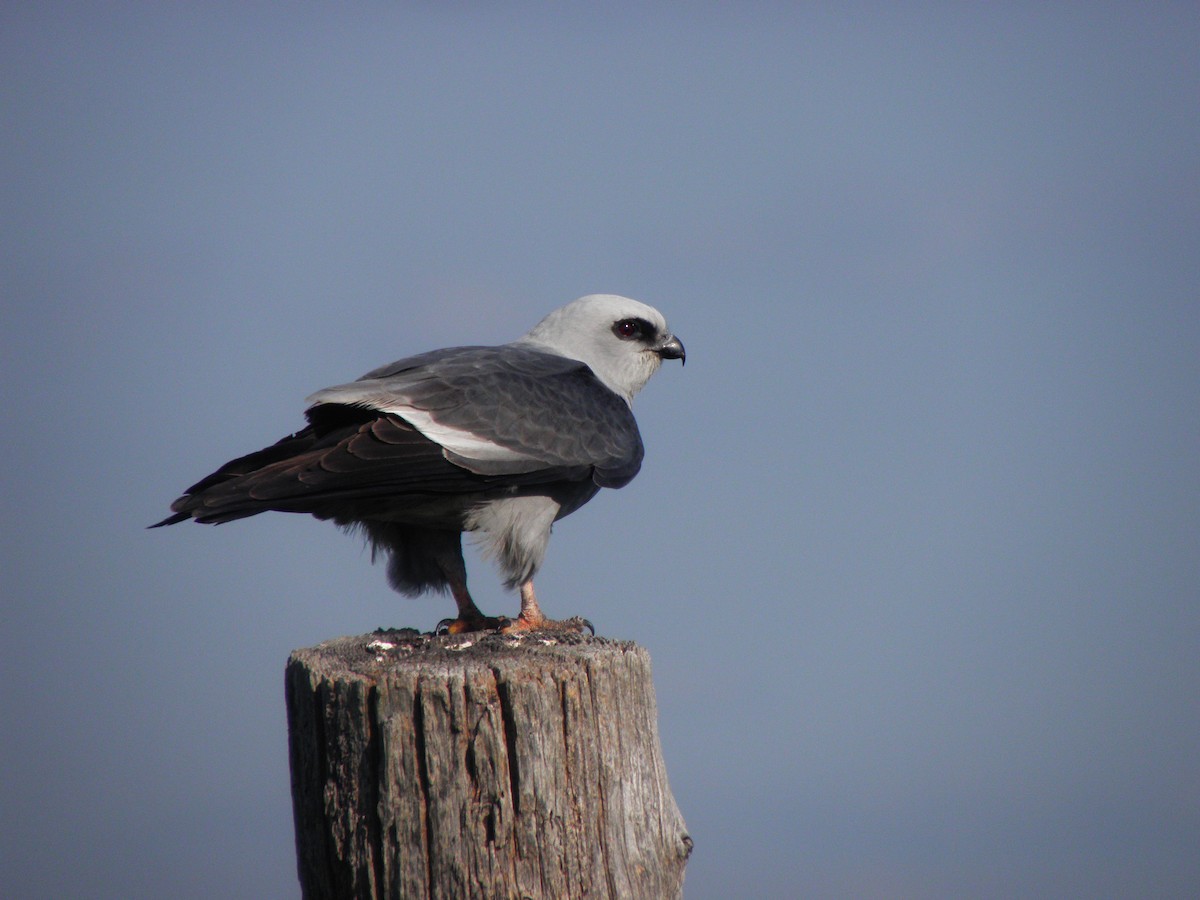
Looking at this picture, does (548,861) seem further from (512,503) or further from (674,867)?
(512,503)

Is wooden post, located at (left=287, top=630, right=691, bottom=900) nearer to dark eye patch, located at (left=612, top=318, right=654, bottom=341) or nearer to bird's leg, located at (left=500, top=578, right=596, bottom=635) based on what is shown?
bird's leg, located at (left=500, top=578, right=596, bottom=635)

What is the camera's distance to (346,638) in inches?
227

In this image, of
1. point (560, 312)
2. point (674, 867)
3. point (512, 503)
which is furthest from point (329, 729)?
point (560, 312)

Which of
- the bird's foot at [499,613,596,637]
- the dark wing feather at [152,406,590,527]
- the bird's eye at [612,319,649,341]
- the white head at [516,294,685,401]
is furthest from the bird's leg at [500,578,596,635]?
the bird's eye at [612,319,649,341]

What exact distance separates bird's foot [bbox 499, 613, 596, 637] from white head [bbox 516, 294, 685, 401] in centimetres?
199

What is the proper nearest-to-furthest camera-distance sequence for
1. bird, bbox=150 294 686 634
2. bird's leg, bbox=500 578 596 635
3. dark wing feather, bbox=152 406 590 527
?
dark wing feather, bbox=152 406 590 527, bird, bbox=150 294 686 634, bird's leg, bbox=500 578 596 635

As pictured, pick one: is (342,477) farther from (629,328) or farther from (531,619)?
(629,328)

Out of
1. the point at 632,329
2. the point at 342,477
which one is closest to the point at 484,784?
the point at 342,477

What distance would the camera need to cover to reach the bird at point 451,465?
5.83 m

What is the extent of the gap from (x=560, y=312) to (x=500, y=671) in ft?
14.4

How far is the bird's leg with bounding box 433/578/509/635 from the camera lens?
6.92 m

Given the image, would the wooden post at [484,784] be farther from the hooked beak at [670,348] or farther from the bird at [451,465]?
the hooked beak at [670,348]

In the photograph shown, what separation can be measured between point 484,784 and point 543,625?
251 cm

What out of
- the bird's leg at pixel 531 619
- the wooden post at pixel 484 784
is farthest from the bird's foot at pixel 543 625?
the wooden post at pixel 484 784
